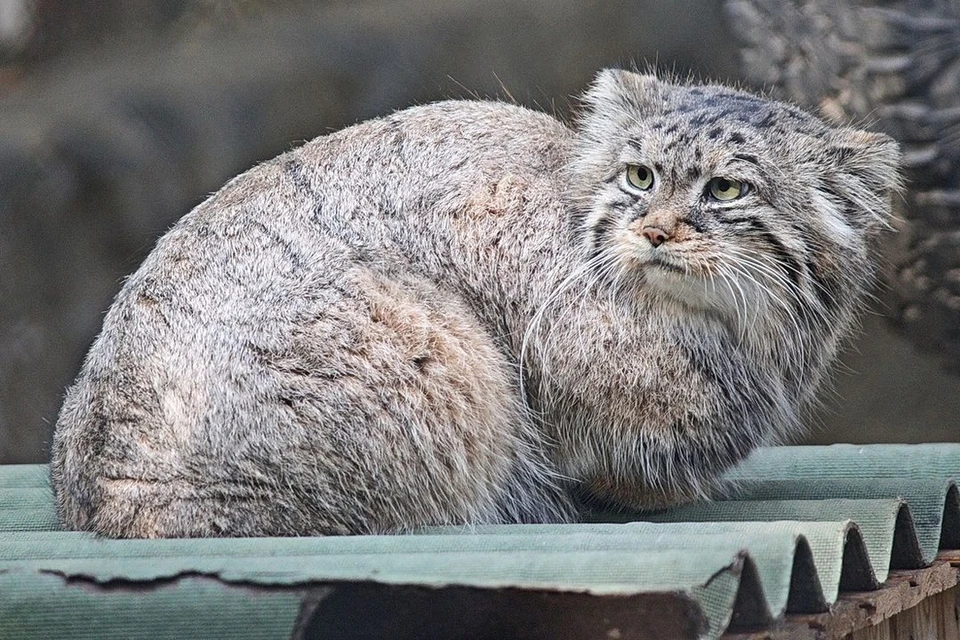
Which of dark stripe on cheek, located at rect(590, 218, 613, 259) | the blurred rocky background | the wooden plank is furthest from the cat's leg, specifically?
the blurred rocky background

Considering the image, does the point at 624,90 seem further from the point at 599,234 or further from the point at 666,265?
the point at 666,265

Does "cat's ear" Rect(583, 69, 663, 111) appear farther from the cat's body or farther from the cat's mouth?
the cat's mouth

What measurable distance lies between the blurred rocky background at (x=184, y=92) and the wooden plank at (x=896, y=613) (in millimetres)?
3252

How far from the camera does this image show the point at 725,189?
3.46m

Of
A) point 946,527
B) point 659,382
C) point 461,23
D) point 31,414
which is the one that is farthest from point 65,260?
point 946,527

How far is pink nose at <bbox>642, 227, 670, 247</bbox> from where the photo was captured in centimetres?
338

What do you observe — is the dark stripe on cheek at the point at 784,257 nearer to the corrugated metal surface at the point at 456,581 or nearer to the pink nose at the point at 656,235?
the pink nose at the point at 656,235

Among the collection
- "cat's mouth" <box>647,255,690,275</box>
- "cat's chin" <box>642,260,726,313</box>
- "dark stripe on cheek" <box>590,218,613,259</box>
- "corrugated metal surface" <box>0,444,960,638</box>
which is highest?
"dark stripe on cheek" <box>590,218,613,259</box>

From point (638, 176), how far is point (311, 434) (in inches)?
46.6

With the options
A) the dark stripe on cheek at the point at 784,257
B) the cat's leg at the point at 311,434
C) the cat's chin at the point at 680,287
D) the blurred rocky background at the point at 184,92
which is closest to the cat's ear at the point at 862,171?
the dark stripe on cheek at the point at 784,257

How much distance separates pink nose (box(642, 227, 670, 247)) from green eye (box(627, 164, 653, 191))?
0.23 meters

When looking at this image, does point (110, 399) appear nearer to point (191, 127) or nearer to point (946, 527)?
point (946, 527)

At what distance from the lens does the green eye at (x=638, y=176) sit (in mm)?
3602

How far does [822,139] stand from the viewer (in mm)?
3611
